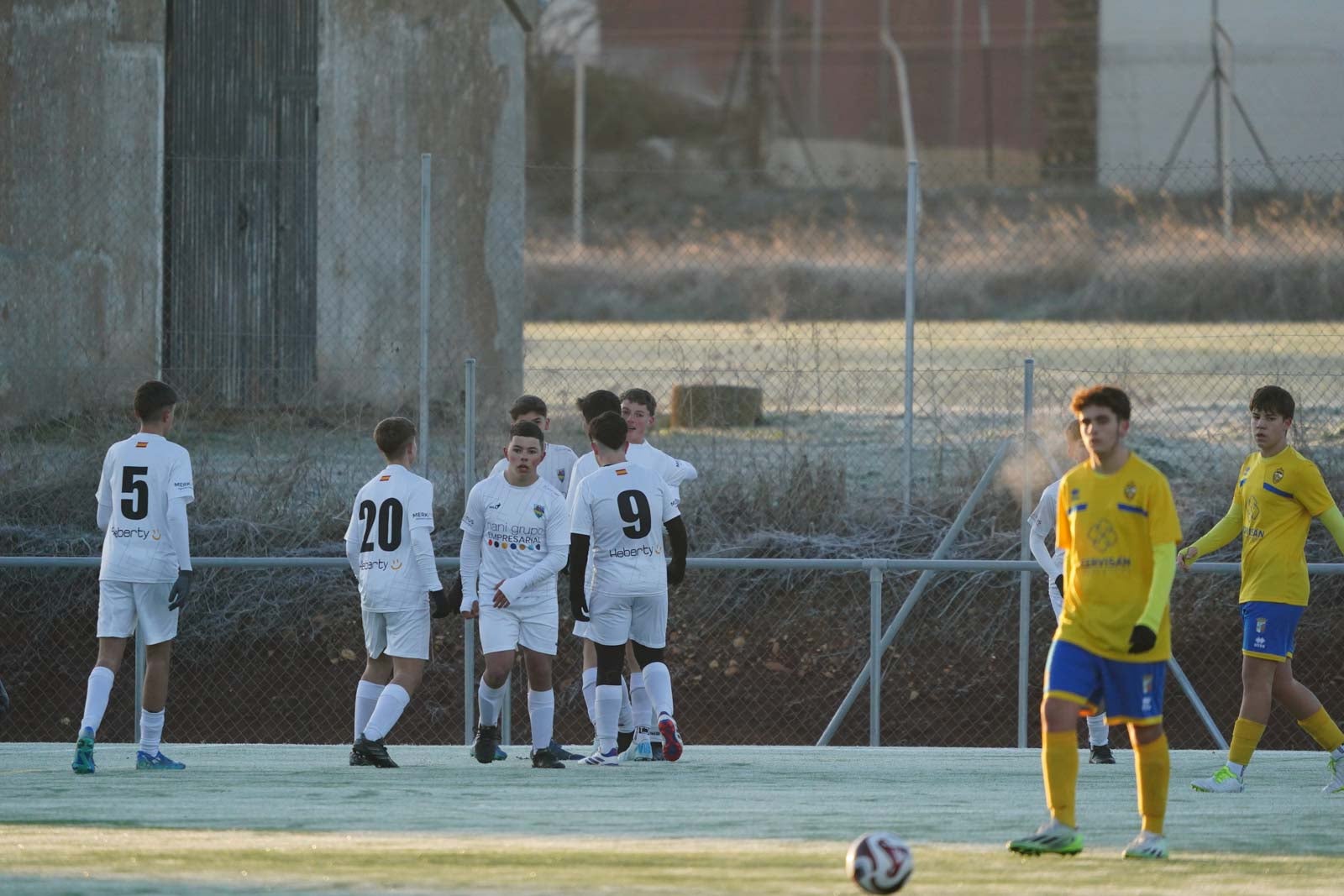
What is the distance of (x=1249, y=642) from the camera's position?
9.09 m

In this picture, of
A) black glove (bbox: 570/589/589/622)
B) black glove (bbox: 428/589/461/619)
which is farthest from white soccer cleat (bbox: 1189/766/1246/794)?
black glove (bbox: 428/589/461/619)

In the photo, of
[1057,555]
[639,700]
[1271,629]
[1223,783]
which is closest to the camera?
[1223,783]

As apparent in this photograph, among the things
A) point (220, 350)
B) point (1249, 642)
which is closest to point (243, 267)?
point (220, 350)

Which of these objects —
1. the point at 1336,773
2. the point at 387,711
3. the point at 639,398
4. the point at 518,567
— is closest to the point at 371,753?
the point at 387,711

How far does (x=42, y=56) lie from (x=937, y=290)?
855 inches

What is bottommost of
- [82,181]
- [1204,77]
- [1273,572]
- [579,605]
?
[579,605]

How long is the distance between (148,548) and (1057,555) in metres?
4.68

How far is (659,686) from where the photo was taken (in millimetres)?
10031

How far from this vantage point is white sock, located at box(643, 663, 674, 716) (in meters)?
9.99

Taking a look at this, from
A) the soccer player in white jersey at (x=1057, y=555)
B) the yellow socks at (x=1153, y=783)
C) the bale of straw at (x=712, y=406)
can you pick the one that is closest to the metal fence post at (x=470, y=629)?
the soccer player in white jersey at (x=1057, y=555)

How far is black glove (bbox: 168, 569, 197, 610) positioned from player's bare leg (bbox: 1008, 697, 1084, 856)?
4.51 meters

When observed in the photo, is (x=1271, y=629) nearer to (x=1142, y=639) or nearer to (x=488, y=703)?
(x=1142, y=639)

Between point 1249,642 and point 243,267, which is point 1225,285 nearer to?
point 243,267

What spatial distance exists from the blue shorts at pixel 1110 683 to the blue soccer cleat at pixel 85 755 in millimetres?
4801
